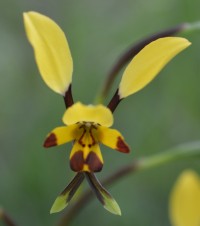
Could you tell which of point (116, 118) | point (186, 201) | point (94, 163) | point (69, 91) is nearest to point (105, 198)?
point (94, 163)

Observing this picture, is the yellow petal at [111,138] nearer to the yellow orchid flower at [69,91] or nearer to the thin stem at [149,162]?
the yellow orchid flower at [69,91]

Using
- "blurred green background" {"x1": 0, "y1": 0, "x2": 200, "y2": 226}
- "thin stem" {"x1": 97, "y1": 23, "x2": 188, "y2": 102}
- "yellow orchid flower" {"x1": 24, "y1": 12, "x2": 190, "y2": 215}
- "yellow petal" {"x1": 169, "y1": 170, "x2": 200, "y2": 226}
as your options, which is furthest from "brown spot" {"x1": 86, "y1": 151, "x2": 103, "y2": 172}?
"blurred green background" {"x1": 0, "y1": 0, "x2": 200, "y2": 226}

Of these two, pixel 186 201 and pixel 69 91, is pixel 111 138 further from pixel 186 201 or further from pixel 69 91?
pixel 186 201

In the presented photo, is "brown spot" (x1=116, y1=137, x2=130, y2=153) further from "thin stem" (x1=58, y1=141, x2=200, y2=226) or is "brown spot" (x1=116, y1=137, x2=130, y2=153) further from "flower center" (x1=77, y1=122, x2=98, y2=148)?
"thin stem" (x1=58, y1=141, x2=200, y2=226)

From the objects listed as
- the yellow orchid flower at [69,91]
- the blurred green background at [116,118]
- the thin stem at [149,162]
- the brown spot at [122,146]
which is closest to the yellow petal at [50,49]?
the yellow orchid flower at [69,91]

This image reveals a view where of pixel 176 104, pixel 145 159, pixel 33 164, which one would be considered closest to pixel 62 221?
pixel 145 159

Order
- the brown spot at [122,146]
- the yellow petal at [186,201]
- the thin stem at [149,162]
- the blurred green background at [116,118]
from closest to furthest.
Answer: the brown spot at [122,146], the thin stem at [149,162], the yellow petal at [186,201], the blurred green background at [116,118]
